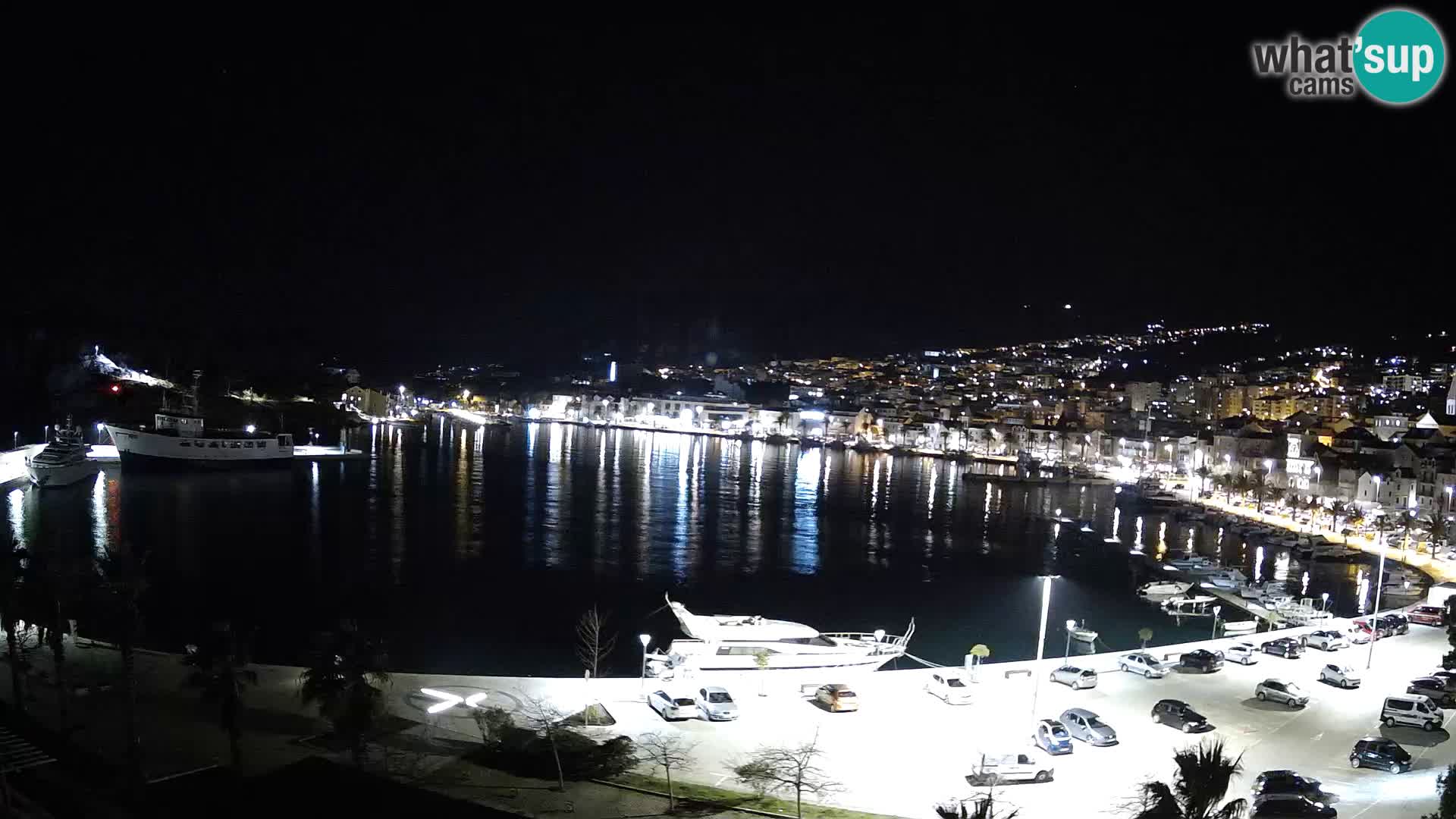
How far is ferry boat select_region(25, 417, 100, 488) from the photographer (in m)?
27.4

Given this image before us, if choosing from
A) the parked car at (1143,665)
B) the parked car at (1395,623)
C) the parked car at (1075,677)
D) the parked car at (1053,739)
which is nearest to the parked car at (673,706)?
the parked car at (1053,739)

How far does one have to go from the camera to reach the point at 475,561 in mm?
21031

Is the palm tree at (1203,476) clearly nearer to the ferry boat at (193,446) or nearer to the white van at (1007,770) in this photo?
the white van at (1007,770)

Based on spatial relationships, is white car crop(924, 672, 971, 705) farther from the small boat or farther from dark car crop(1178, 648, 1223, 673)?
A: the small boat

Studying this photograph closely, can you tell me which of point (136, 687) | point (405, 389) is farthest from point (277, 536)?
point (405, 389)

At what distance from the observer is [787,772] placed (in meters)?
7.74

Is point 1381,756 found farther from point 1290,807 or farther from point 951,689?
point 951,689

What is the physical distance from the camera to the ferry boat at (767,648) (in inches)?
513

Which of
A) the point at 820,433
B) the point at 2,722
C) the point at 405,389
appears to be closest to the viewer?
the point at 2,722

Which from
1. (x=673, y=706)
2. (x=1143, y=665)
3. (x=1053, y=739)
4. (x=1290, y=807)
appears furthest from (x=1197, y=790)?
(x=1143, y=665)

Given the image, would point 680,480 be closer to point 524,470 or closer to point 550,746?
point 524,470

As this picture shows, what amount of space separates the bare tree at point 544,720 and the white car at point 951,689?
388cm

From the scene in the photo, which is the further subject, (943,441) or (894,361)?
(894,361)

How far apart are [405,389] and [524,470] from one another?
63893 mm
